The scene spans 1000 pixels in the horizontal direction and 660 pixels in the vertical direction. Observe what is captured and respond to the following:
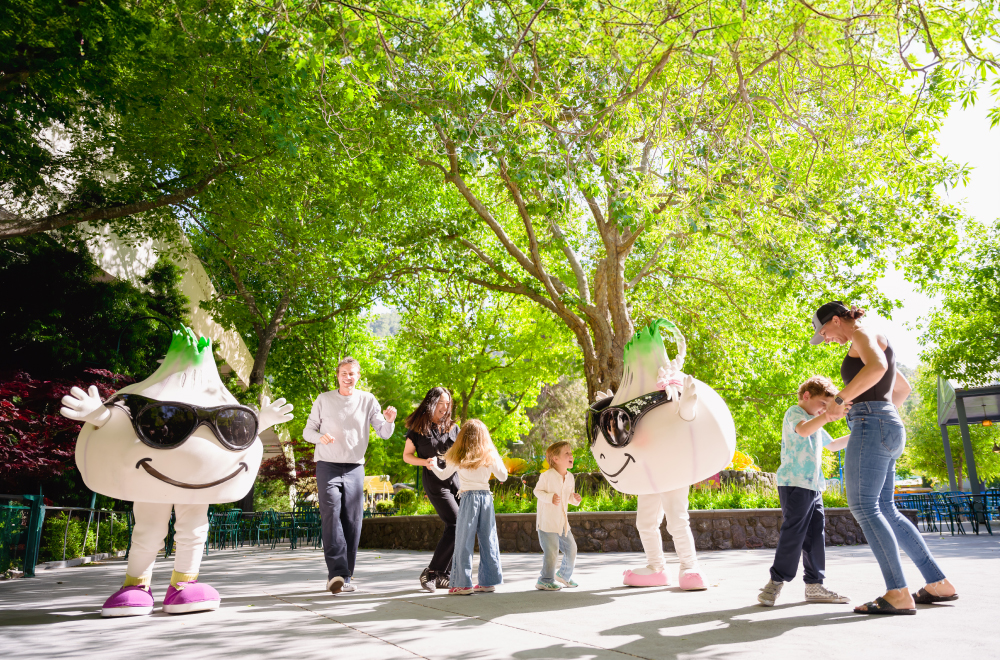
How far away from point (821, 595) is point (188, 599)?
15.5ft

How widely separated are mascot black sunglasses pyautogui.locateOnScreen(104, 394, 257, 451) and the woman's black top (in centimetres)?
187

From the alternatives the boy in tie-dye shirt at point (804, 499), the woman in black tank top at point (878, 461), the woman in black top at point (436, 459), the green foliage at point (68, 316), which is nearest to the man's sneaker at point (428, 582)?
the woman in black top at point (436, 459)

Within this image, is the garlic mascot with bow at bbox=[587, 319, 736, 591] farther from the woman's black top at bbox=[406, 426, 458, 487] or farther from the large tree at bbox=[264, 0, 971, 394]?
the large tree at bbox=[264, 0, 971, 394]

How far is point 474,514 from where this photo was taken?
20.0ft

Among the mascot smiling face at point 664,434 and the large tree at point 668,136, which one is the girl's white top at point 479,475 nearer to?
the mascot smiling face at point 664,434

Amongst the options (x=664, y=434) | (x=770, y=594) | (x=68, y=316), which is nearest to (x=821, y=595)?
(x=770, y=594)

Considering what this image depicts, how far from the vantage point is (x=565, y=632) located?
13.5 ft

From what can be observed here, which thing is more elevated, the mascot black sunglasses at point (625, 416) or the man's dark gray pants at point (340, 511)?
the mascot black sunglasses at point (625, 416)

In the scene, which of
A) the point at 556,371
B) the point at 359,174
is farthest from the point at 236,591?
the point at 556,371

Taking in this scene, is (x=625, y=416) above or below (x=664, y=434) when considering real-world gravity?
above

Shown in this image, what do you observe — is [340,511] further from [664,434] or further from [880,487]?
[880,487]

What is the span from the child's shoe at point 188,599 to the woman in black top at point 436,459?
200 centimetres

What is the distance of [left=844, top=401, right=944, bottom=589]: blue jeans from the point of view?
4336mm

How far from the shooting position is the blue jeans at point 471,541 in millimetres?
6035
